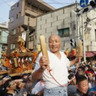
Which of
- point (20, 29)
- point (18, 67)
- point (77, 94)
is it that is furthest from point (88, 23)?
point (77, 94)

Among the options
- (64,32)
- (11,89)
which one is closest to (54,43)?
(11,89)

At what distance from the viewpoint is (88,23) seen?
17.1 meters

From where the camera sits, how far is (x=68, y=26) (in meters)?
18.8

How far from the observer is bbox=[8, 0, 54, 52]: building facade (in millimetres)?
23000

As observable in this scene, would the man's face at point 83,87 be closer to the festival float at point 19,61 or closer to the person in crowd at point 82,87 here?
the person in crowd at point 82,87

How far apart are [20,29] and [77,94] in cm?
2146

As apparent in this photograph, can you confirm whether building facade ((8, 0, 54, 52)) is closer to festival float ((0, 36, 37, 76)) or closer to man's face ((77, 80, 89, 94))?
festival float ((0, 36, 37, 76))

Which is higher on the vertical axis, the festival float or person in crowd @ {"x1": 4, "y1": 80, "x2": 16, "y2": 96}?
the festival float

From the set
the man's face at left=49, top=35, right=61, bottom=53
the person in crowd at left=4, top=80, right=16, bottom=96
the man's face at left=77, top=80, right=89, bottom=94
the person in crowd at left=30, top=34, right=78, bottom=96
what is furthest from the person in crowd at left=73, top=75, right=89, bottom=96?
the person in crowd at left=4, top=80, right=16, bottom=96

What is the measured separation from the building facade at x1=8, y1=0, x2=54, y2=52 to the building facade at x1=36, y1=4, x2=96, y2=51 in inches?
53.2

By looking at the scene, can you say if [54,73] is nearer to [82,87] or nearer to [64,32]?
[82,87]

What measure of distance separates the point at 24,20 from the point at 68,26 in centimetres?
702

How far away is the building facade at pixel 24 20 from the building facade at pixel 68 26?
4.43ft

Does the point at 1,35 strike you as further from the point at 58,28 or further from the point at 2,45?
the point at 58,28
